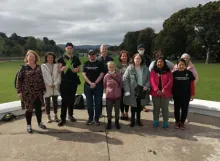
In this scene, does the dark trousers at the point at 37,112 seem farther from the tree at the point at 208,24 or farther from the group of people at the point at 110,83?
the tree at the point at 208,24

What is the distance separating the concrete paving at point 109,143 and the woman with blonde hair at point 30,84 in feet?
2.01

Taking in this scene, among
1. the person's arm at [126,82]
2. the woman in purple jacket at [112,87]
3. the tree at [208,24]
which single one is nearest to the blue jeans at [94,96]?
the woman in purple jacket at [112,87]

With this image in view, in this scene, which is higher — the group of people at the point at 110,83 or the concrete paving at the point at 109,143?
the group of people at the point at 110,83

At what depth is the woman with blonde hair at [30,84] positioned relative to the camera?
516 centimetres

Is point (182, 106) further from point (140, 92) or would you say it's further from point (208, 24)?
point (208, 24)

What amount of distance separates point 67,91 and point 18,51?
8681 centimetres

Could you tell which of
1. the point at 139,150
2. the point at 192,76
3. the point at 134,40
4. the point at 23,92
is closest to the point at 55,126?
the point at 23,92

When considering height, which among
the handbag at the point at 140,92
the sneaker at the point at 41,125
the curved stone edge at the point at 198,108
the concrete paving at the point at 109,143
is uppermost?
the handbag at the point at 140,92

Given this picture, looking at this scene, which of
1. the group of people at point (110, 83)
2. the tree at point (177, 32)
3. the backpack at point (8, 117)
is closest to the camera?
the group of people at point (110, 83)

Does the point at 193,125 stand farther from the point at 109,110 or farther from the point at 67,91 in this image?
the point at 67,91

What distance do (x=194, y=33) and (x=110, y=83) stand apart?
135 feet

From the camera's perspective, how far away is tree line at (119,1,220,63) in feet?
128

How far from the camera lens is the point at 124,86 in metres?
5.59

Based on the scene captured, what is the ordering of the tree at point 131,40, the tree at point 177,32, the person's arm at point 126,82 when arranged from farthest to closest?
the tree at point 131,40, the tree at point 177,32, the person's arm at point 126,82
